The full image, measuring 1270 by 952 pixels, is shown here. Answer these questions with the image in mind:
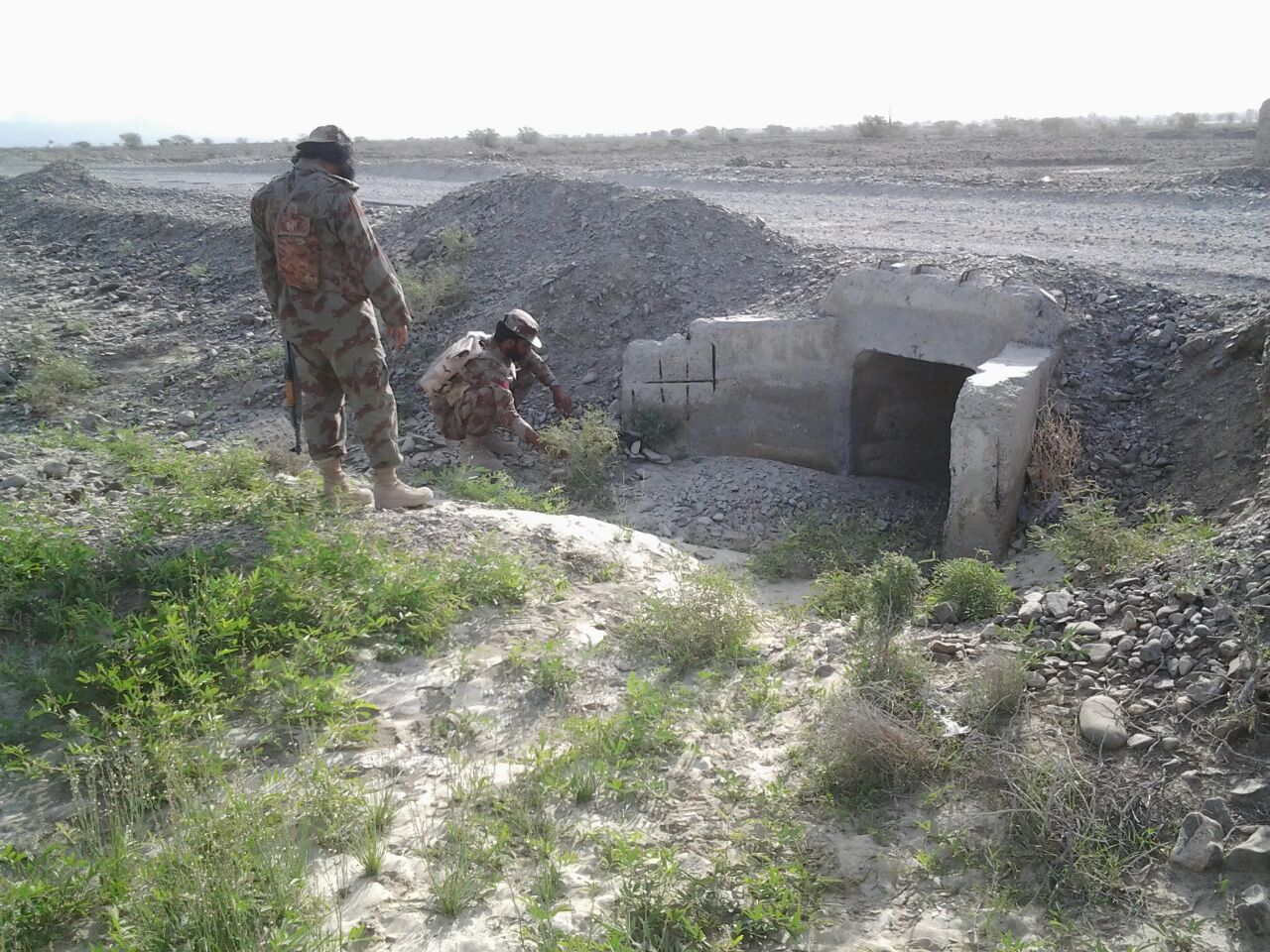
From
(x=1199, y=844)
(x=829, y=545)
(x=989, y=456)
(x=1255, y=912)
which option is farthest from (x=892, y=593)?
(x=829, y=545)

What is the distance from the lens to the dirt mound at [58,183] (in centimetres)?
1777

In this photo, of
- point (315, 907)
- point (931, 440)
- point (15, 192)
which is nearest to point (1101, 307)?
point (931, 440)

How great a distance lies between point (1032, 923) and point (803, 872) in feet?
1.92

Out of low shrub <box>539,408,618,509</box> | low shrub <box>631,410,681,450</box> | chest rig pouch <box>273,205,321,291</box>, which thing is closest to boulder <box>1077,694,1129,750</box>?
chest rig pouch <box>273,205,321,291</box>

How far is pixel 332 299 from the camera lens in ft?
15.3

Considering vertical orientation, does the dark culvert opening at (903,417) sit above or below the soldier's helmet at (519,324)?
below

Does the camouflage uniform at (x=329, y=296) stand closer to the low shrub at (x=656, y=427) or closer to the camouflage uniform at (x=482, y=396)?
the camouflage uniform at (x=482, y=396)

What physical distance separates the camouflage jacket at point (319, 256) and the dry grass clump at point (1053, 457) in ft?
12.3

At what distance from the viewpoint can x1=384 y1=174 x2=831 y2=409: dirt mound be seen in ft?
28.0

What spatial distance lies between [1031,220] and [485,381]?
258 inches

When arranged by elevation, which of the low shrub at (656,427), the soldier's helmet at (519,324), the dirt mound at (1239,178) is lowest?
the low shrub at (656,427)

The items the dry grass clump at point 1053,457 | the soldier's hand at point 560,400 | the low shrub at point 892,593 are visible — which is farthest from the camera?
the soldier's hand at point 560,400

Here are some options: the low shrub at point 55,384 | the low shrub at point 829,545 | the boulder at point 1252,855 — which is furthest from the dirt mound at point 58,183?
the boulder at point 1252,855

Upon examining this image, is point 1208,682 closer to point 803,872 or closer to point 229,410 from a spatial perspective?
point 803,872
